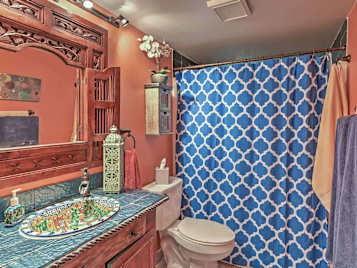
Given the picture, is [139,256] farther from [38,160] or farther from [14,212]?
[38,160]

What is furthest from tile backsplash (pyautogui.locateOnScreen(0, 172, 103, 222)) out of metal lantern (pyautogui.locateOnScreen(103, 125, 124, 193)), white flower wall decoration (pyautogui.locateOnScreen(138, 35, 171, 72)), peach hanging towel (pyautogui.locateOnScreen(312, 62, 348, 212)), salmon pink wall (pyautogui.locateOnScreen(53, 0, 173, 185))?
peach hanging towel (pyautogui.locateOnScreen(312, 62, 348, 212))

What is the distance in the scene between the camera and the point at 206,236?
1890 millimetres

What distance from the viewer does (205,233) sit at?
1.94 metres

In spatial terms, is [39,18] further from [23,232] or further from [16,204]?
[23,232]

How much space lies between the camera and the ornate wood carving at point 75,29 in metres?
1.36

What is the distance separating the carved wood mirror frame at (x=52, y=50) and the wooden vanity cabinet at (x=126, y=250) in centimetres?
56

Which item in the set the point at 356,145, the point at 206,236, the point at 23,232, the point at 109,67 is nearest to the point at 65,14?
the point at 109,67

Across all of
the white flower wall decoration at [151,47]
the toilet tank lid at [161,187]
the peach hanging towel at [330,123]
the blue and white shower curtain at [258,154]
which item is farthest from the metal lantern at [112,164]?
the peach hanging towel at [330,123]

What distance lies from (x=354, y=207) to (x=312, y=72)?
1301 mm

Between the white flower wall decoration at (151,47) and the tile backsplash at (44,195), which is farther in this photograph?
the white flower wall decoration at (151,47)

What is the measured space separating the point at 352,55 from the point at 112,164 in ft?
6.36

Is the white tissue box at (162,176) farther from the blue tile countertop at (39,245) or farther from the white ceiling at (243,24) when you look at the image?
the white ceiling at (243,24)

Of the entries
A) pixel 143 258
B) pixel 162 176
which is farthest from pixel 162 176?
pixel 143 258

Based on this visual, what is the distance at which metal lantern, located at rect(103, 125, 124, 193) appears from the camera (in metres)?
1.54
